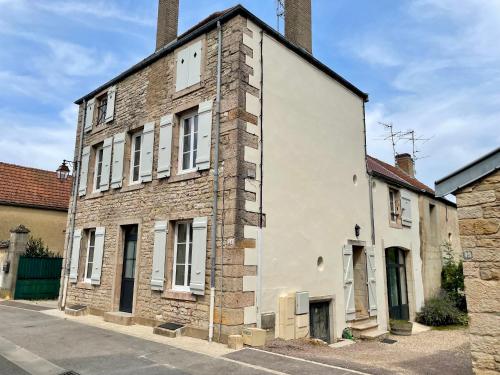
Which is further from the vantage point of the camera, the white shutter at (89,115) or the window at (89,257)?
the white shutter at (89,115)

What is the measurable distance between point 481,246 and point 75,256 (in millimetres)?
9726

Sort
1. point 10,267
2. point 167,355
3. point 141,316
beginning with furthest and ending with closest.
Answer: point 10,267
point 141,316
point 167,355

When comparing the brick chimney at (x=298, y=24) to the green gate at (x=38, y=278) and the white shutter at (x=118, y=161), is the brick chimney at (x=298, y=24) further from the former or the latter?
the green gate at (x=38, y=278)

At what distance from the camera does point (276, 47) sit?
28.0ft

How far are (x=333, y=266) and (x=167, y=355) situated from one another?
4.54 metres

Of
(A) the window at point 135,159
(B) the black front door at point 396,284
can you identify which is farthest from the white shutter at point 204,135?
(B) the black front door at point 396,284

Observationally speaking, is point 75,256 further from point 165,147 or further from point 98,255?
point 165,147

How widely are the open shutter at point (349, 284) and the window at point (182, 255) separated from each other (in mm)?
3903

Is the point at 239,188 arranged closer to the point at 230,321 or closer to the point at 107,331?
the point at 230,321

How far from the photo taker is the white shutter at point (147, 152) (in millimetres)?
8992

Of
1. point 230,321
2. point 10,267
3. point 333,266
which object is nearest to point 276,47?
point 333,266

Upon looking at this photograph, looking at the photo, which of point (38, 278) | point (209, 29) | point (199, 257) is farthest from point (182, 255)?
point (38, 278)

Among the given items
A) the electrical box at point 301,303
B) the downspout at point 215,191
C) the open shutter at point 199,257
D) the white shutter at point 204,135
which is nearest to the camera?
the downspout at point 215,191

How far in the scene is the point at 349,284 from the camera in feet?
31.4
